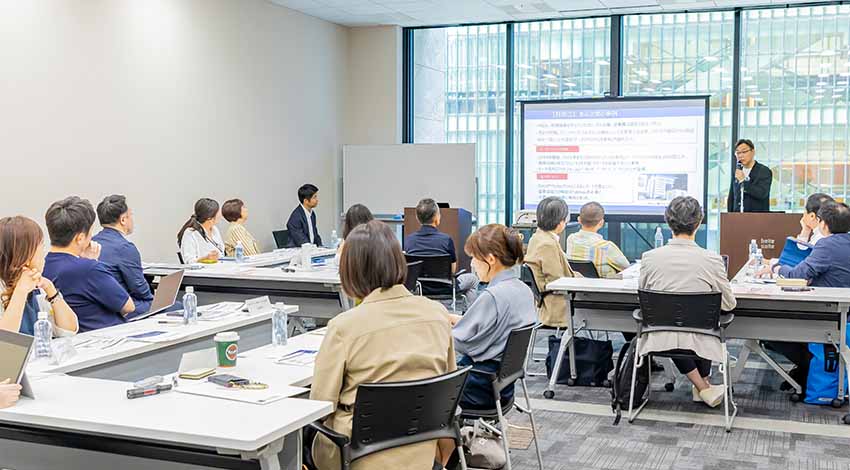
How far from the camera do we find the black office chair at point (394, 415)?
2.56 metres

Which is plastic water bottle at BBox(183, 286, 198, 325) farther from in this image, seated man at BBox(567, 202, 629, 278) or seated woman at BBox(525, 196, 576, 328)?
seated man at BBox(567, 202, 629, 278)

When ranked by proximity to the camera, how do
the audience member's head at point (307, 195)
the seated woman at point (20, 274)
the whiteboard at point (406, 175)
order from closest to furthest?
the seated woman at point (20, 274) → the audience member's head at point (307, 195) → the whiteboard at point (406, 175)

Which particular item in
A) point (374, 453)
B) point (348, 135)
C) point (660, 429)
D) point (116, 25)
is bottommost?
point (660, 429)

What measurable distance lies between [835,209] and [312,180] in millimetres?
6563

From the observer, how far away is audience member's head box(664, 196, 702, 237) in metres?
4.92

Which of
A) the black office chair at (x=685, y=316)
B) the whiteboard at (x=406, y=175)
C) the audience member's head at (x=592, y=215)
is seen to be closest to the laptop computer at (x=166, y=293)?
the black office chair at (x=685, y=316)

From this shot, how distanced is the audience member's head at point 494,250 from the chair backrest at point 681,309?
1.35 meters

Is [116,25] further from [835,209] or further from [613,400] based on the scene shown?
[835,209]

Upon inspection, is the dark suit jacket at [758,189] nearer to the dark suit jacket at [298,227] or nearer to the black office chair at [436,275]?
the black office chair at [436,275]

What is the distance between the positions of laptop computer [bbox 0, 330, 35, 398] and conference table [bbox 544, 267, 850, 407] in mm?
3613

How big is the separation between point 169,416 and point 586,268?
13.9 feet

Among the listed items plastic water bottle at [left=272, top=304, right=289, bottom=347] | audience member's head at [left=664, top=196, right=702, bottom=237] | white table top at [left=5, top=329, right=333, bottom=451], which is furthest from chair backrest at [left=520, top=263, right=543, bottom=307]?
white table top at [left=5, top=329, right=333, bottom=451]

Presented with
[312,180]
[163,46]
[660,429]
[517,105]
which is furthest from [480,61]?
[660,429]

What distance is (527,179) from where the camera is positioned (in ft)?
33.3
